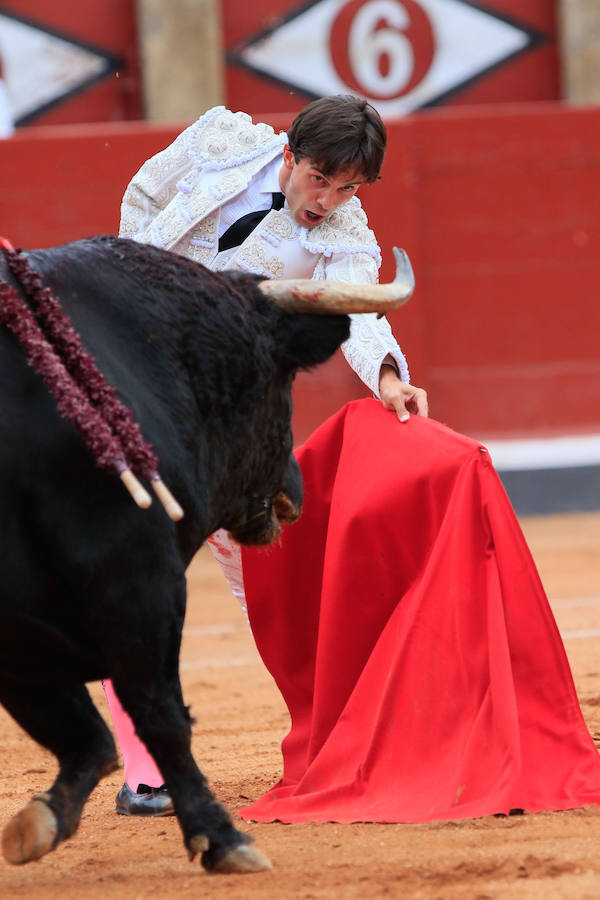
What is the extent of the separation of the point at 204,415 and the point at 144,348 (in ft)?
0.57

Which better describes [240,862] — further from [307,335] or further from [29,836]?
[307,335]

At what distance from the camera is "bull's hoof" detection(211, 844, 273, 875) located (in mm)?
2508

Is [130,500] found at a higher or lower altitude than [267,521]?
higher

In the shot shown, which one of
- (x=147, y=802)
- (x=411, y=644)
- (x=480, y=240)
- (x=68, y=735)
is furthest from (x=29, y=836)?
(x=480, y=240)

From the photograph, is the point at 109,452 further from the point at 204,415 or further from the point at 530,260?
the point at 530,260

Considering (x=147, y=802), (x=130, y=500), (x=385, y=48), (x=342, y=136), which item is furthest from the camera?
(x=385, y=48)

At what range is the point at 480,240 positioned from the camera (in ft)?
28.1

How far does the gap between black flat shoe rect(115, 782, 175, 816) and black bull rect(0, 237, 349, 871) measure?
502mm

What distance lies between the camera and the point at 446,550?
3.04 metres

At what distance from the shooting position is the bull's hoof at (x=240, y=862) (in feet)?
8.23

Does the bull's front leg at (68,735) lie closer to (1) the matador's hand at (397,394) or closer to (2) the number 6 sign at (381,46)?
(1) the matador's hand at (397,394)

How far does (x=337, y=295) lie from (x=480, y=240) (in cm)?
605

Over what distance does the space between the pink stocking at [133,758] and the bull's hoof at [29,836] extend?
0.67 meters

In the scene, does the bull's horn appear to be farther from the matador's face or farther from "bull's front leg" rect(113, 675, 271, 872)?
"bull's front leg" rect(113, 675, 271, 872)
